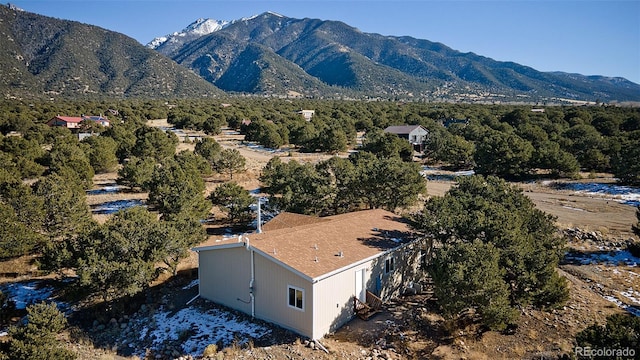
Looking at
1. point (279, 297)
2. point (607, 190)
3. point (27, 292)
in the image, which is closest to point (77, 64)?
point (27, 292)

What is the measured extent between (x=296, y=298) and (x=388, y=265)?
452cm

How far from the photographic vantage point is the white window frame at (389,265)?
16.3 m

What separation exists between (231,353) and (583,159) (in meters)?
45.7

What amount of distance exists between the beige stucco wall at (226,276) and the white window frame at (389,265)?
17.3ft

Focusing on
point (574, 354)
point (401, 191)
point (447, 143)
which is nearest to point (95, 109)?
point (447, 143)

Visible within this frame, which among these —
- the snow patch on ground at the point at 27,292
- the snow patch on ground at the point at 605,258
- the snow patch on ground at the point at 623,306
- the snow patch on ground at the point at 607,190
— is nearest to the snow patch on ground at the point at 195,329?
the snow patch on ground at the point at 27,292

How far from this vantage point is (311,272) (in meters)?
13.3

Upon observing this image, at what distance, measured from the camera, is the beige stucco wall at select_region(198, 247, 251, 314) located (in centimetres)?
1505

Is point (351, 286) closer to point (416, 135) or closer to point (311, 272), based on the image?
point (311, 272)

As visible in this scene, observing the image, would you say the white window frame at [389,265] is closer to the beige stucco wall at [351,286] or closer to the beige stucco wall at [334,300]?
the beige stucco wall at [351,286]

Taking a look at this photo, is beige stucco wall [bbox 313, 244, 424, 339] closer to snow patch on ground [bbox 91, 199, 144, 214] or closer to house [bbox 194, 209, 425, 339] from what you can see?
house [bbox 194, 209, 425, 339]

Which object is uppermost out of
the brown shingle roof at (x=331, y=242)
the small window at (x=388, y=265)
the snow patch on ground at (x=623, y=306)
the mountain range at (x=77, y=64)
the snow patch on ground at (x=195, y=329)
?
the mountain range at (x=77, y=64)

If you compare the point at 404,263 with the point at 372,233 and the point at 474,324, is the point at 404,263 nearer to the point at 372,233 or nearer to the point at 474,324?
the point at 372,233

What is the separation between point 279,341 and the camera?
13367mm
